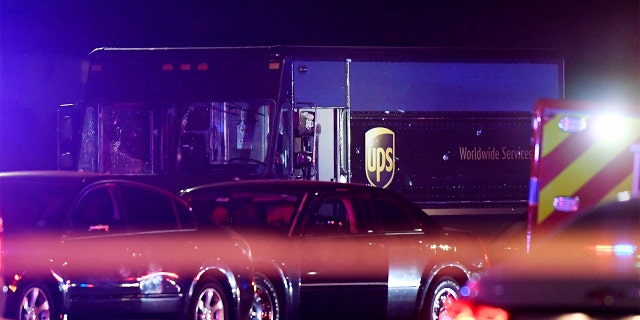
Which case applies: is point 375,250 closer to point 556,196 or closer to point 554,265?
point 556,196

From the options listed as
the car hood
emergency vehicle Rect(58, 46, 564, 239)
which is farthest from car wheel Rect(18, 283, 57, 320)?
emergency vehicle Rect(58, 46, 564, 239)

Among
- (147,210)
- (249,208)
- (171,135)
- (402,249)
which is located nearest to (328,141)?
(171,135)

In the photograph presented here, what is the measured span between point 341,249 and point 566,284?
6464mm

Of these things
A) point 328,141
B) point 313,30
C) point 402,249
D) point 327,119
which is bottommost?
point 402,249

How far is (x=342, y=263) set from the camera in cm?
1228

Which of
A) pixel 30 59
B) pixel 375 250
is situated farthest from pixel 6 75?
pixel 375 250

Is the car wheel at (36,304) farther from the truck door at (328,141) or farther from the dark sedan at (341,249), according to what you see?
the truck door at (328,141)

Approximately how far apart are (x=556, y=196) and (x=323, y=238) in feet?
10.5

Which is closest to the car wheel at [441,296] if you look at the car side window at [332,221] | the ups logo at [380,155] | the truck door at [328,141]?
the car side window at [332,221]

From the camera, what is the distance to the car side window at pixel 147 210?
10.8 metres

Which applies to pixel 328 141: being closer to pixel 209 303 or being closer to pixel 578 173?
pixel 578 173

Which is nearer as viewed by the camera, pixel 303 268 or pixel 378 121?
pixel 303 268

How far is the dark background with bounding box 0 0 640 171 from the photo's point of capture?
2336 cm

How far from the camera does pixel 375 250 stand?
12.6 meters
